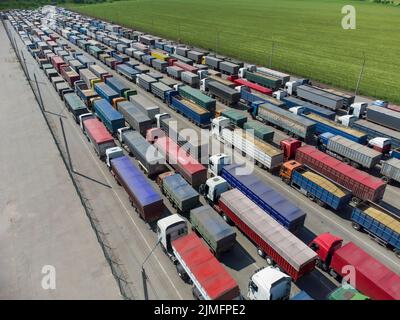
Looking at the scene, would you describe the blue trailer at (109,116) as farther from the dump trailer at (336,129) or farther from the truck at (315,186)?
Result: the dump trailer at (336,129)

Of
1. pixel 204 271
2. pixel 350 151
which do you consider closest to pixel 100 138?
pixel 204 271

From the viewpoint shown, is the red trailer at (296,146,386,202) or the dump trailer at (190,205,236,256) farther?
the red trailer at (296,146,386,202)

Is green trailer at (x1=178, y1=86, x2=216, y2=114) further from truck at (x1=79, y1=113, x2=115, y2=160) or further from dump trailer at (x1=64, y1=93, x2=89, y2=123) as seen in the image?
dump trailer at (x1=64, y1=93, x2=89, y2=123)

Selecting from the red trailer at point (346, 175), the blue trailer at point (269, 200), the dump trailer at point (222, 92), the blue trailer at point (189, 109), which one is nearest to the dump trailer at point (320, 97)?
the dump trailer at point (222, 92)

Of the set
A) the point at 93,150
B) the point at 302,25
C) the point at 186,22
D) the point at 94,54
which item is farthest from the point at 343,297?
the point at 186,22

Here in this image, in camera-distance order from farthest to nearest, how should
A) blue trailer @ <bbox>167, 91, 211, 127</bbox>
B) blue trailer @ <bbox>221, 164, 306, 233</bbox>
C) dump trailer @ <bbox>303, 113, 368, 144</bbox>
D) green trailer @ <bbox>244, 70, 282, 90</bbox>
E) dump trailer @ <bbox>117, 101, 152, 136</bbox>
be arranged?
1. green trailer @ <bbox>244, 70, 282, 90</bbox>
2. blue trailer @ <bbox>167, 91, 211, 127</bbox>
3. dump trailer @ <bbox>117, 101, 152, 136</bbox>
4. dump trailer @ <bbox>303, 113, 368, 144</bbox>
5. blue trailer @ <bbox>221, 164, 306, 233</bbox>

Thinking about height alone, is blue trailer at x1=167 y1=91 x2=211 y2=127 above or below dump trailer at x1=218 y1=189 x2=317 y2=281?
above

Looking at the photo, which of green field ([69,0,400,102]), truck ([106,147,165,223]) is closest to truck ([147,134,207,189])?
truck ([106,147,165,223])

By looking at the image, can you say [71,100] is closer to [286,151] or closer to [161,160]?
[161,160]
